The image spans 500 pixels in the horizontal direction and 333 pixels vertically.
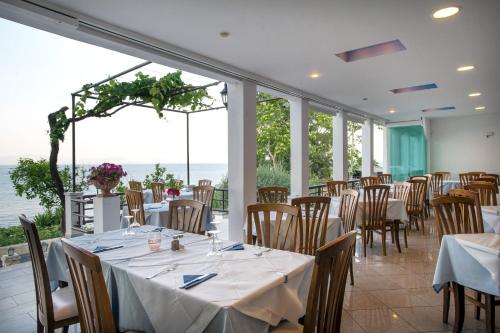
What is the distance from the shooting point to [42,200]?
18.8 ft

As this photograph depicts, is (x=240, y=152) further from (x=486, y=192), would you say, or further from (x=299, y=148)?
(x=486, y=192)

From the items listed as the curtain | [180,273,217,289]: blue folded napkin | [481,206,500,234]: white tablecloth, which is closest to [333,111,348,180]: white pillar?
the curtain

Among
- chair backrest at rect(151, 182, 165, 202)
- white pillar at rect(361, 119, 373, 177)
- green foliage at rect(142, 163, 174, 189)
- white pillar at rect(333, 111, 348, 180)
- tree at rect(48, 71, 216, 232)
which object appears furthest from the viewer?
white pillar at rect(361, 119, 373, 177)

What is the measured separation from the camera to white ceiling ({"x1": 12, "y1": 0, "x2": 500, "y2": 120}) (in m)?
2.62

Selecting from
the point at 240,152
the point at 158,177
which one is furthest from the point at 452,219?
the point at 158,177

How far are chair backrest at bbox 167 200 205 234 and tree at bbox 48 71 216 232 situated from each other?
2.83m

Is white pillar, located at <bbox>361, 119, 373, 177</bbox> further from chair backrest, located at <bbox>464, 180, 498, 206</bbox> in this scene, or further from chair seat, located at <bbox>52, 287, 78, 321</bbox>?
chair seat, located at <bbox>52, 287, 78, 321</bbox>

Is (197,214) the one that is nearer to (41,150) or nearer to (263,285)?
(263,285)

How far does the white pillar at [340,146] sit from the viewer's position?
24.0 feet

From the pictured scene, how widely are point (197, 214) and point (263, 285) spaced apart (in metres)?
1.41

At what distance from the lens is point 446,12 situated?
8.97 ft

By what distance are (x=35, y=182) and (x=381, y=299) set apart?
5.92 metres

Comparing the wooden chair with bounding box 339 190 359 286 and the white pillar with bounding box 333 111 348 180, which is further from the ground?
the white pillar with bounding box 333 111 348 180

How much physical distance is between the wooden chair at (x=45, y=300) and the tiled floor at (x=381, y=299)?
2.40 ft
